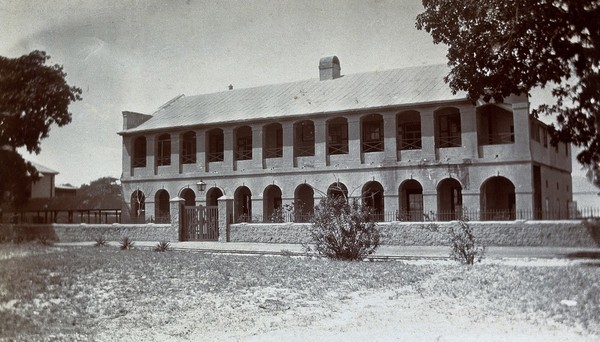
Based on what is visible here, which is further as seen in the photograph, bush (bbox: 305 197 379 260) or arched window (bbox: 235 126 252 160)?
arched window (bbox: 235 126 252 160)

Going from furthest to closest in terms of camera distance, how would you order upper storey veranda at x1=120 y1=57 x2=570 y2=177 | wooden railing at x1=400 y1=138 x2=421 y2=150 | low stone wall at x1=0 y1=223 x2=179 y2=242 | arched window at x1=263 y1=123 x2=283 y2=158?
arched window at x1=263 y1=123 x2=283 y2=158 < wooden railing at x1=400 y1=138 x2=421 y2=150 < upper storey veranda at x1=120 y1=57 x2=570 y2=177 < low stone wall at x1=0 y1=223 x2=179 y2=242

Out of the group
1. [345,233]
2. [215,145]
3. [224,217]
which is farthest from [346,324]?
[215,145]

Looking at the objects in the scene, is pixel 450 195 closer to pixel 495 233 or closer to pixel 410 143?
pixel 410 143

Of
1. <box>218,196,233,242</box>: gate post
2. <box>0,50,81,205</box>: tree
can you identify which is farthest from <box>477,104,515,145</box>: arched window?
<box>0,50,81,205</box>: tree

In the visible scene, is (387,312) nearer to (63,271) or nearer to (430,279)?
(430,279)

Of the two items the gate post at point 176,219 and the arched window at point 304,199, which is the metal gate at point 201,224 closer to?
the gate post at point 176,219

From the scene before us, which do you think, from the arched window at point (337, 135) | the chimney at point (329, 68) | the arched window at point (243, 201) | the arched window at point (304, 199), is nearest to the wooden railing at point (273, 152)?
the arched window at point (304, 199)

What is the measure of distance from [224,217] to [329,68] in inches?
448

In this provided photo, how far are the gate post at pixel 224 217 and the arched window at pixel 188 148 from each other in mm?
9457

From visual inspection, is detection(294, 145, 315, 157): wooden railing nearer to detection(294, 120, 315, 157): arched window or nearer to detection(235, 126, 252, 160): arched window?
detection(294, 120, 315, 157): arched window

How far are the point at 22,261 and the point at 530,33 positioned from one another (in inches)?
499

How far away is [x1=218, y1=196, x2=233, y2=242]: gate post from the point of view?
21.9 metres

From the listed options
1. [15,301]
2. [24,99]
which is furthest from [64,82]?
[15,301]

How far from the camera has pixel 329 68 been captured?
2933 cm
